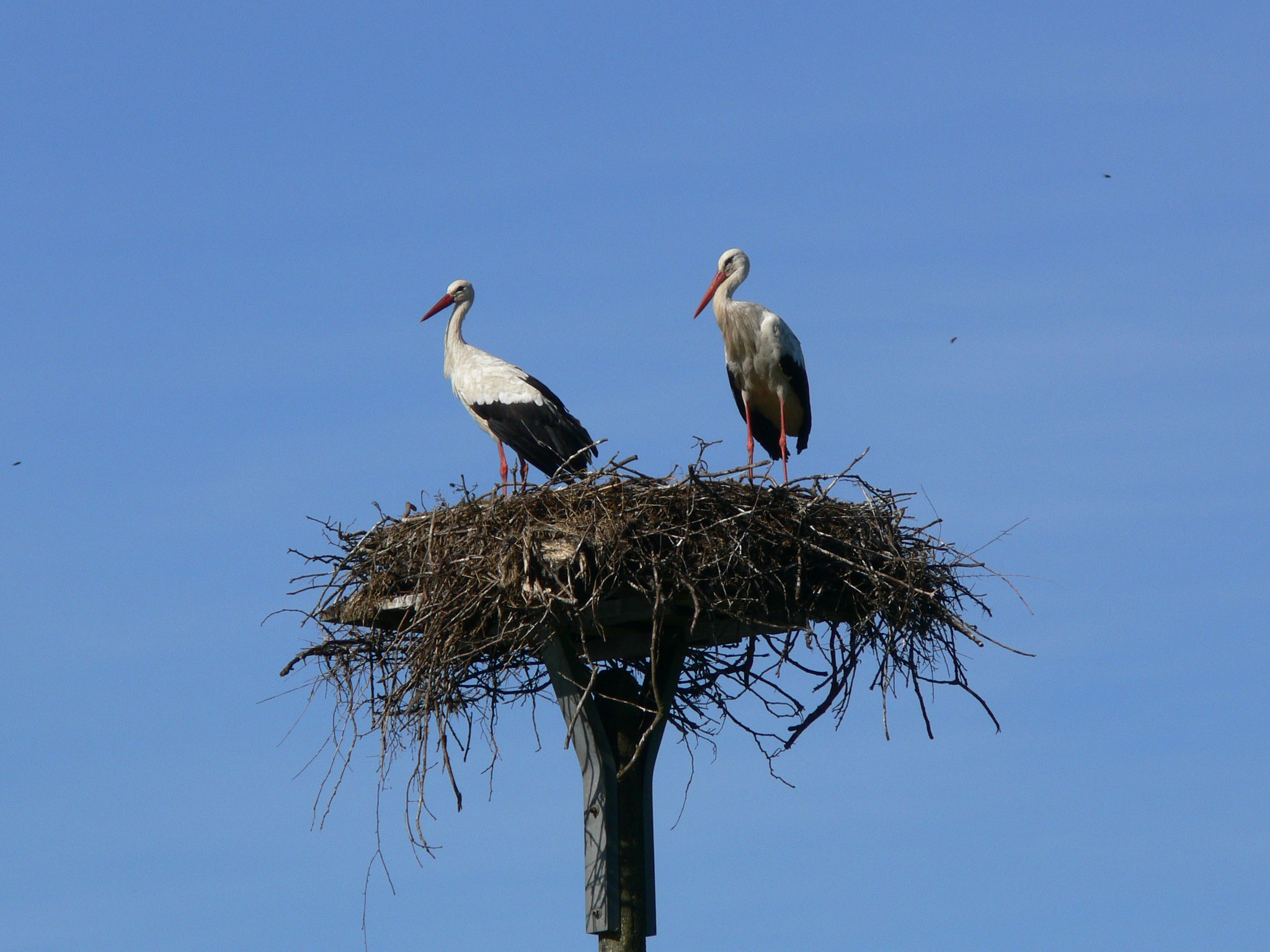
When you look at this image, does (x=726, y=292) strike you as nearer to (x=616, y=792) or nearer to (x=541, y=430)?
(x=541, y=430)

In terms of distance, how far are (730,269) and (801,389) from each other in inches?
39.9

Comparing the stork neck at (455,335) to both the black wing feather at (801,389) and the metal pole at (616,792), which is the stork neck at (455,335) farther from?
the metal pole at (616,792)

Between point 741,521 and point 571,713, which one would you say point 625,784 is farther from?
point 741,521

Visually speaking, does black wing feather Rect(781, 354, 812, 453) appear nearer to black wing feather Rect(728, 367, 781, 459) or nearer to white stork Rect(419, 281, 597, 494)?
black wing feather Rect(728, 367, 781, 459)

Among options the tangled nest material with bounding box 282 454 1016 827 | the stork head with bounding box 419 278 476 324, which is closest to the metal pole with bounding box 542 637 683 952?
the tangled nest material with bounding box 282 454 1016 827

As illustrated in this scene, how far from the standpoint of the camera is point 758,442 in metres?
12.2

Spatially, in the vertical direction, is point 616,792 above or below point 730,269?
below

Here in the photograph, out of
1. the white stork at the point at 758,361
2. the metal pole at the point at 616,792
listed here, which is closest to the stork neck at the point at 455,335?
the white stork at the point at 758,361

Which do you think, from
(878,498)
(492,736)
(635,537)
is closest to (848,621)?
(878,498)

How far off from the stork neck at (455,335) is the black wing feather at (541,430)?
0.86 meters

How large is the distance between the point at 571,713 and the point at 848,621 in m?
1.44

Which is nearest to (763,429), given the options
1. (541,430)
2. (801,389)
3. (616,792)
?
(801,389)

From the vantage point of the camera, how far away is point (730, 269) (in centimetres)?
1190

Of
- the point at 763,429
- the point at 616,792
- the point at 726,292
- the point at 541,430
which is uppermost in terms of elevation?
the point at 726,292
